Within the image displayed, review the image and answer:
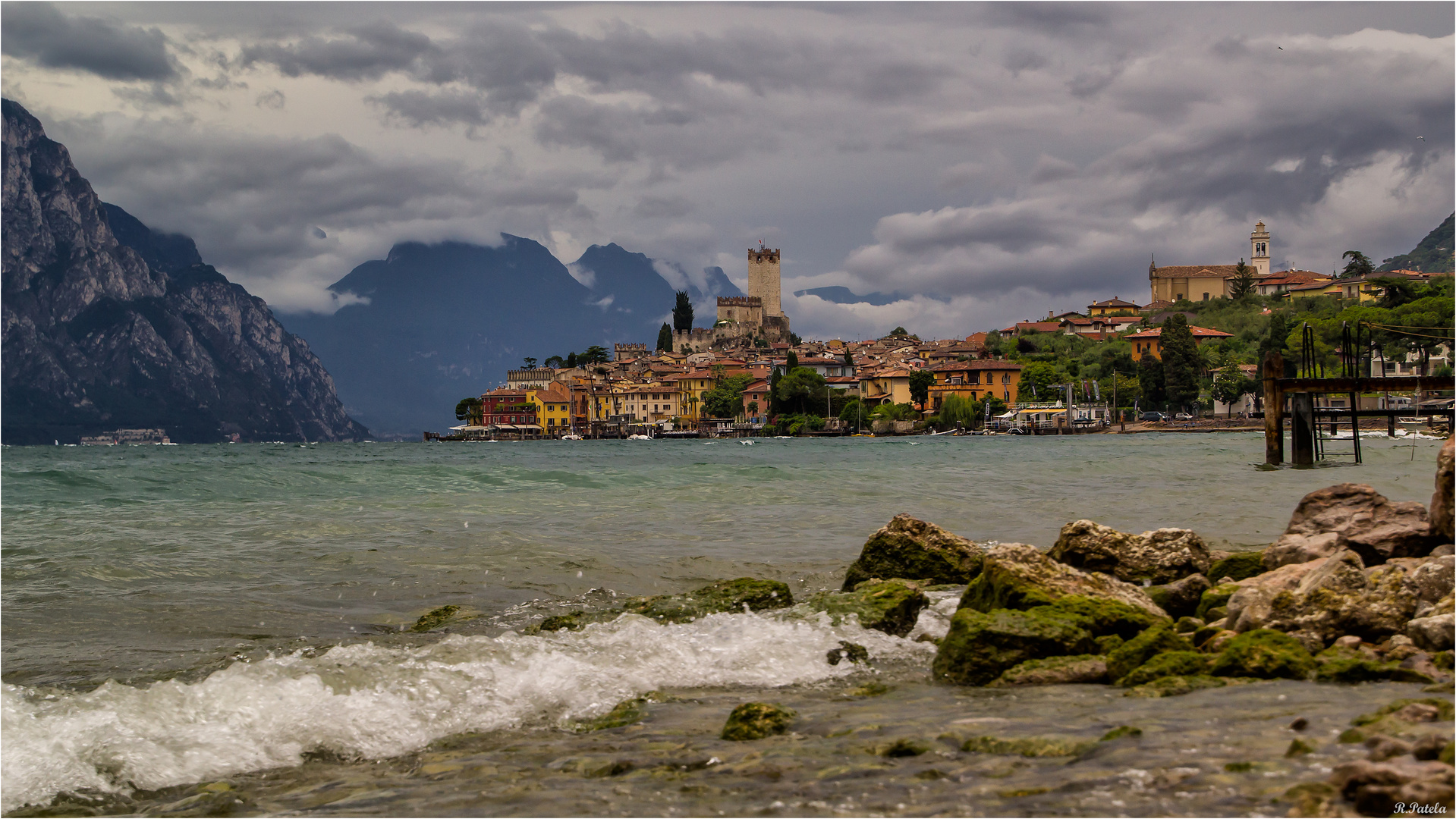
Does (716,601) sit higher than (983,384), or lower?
lower

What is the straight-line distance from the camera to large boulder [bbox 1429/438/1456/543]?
8.45m

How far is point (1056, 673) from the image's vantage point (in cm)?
614

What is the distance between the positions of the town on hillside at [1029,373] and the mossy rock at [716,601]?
86326mm

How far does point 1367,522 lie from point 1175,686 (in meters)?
5.76

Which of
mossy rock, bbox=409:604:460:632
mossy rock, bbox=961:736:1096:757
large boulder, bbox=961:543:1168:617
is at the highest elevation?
large boulder, bbox=961:543:1168:617

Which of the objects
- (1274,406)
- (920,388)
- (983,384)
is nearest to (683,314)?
(920,388)

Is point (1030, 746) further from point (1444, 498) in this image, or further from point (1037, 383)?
point (1037, 383)

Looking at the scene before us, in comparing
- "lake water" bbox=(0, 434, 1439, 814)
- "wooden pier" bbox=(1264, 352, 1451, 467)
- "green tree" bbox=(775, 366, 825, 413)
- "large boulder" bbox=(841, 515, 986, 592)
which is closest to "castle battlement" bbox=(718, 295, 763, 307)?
"green tree" bbox=(775, 366, 825, 413)

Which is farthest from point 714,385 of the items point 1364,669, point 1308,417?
point 1364,669

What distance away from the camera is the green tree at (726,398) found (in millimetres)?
132625

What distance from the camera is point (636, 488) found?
1041 inches

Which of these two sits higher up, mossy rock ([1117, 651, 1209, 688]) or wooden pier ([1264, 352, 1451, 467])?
wooden pier ([1264, 352, 1451, 467])

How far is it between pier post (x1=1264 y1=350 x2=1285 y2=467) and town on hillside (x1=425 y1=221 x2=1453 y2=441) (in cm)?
6027

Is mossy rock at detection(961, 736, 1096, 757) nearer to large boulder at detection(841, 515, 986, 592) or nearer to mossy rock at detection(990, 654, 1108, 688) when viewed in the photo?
mossy rock at detection(990, 654, 1108, 688)
